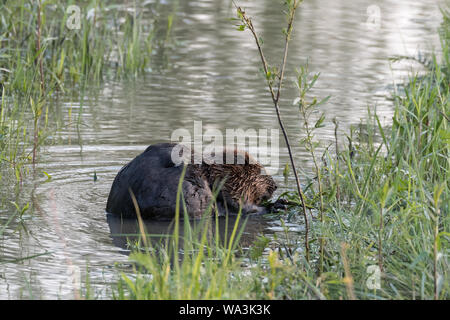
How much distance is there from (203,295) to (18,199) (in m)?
2.58

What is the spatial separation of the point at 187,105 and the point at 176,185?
3078 mm

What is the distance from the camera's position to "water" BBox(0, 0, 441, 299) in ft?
14.8

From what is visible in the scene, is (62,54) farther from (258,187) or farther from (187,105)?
(258,187)

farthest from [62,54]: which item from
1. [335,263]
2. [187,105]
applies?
[335,263]

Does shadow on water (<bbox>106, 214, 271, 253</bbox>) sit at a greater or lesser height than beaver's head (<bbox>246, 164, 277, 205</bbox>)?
lesser

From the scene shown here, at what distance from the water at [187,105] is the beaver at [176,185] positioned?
0.15m

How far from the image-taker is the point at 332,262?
405 cm

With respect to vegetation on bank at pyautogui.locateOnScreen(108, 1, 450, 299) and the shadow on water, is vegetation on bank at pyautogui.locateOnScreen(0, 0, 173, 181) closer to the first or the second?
the shadow on water

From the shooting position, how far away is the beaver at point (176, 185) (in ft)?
17.0

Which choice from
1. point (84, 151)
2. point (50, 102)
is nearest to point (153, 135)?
point (84, 151)

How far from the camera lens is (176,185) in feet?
16.9

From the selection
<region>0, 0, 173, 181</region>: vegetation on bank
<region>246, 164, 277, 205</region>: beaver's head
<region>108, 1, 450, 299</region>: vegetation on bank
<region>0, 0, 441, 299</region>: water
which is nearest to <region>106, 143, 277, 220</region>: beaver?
<region>246, 164, 277, 205</region>: beaver's head

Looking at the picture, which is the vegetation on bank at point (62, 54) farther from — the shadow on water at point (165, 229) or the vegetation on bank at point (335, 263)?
the vegetation on bank at point (335, 263)

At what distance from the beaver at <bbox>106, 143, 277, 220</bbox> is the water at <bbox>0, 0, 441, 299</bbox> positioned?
0.15 meters
